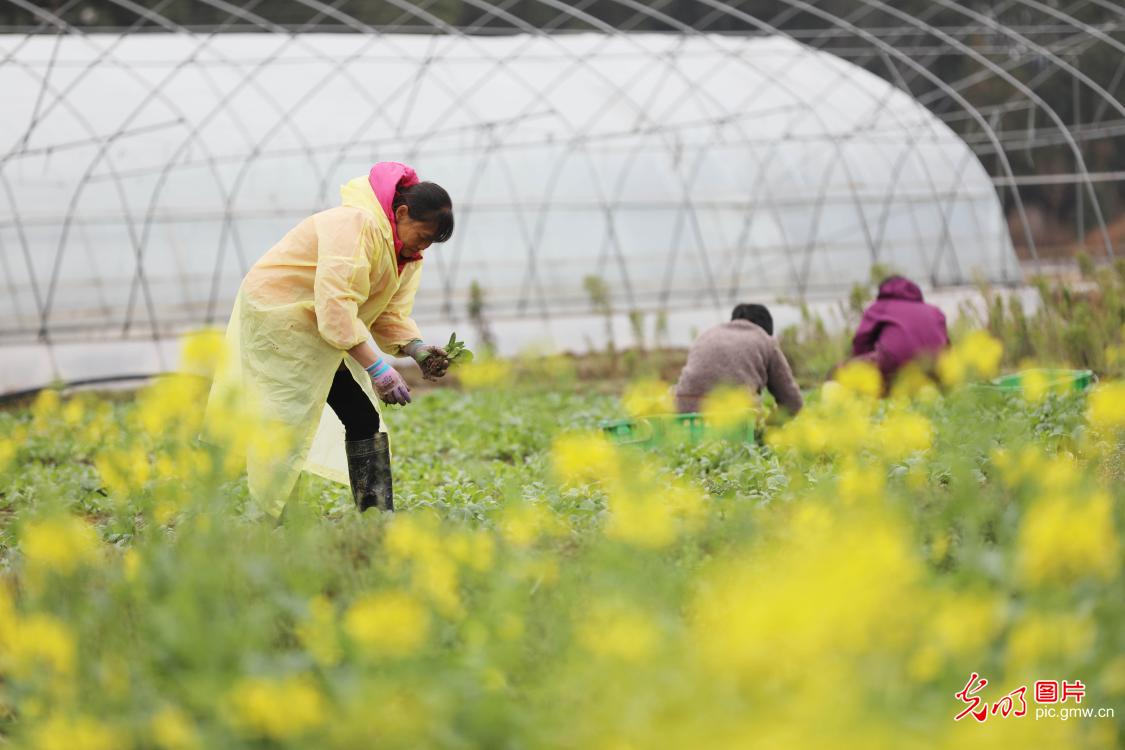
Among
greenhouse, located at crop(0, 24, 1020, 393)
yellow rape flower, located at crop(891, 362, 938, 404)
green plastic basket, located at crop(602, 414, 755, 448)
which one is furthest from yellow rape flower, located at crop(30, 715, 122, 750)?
greenhouse, located at crop(0, 24, 1020, 393)

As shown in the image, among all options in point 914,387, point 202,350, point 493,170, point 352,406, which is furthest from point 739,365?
point 493,170

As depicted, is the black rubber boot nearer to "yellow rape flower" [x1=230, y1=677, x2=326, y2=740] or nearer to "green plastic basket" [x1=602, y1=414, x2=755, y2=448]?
"green plastic basket" [x1=602, y1=414, x2=755, y2=448]

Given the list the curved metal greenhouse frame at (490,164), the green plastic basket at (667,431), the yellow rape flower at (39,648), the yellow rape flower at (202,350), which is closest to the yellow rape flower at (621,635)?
the yellow rape flower at (39,648)

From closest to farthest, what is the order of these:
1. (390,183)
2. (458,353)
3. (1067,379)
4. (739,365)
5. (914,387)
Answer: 1. (390,183)
2. (458,353)
3. (739,365)
4. (1067,379)
5. (914,387)

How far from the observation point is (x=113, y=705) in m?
2.67

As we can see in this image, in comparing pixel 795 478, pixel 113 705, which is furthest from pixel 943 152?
pixel 113 705

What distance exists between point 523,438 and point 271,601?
5315 millimetres

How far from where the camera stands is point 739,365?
726cm

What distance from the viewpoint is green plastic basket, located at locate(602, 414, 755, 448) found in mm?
6679

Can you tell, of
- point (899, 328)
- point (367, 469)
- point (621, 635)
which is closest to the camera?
point (621, 635)

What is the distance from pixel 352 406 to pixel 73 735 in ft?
10.4

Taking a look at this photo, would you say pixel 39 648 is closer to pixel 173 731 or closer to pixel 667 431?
pixel 173 731

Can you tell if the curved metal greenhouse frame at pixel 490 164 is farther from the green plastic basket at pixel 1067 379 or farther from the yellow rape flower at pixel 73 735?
the yellow rape flower at pixel 73 735

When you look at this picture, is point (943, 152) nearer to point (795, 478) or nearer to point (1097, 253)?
point (1097, 253)
